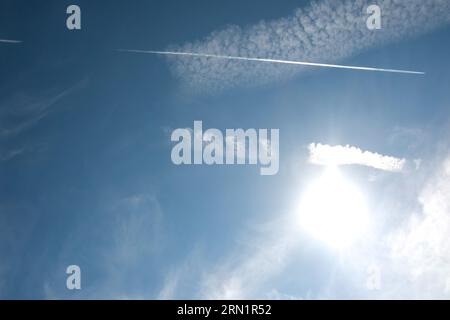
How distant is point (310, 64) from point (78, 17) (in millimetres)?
15105

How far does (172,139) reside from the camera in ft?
78.5
